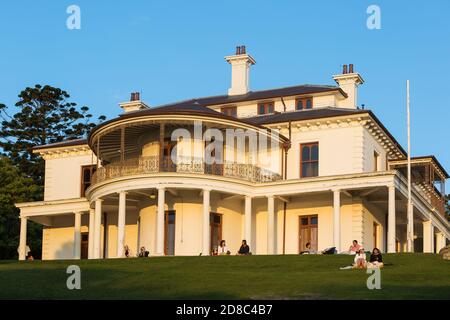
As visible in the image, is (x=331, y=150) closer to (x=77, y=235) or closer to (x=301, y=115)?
(x=301, y=115)

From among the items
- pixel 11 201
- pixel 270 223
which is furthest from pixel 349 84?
pixel 11 201

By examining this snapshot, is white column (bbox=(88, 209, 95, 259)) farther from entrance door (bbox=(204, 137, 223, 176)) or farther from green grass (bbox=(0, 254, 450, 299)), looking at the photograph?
green grass (bbox=(0, 254, 450, 299))

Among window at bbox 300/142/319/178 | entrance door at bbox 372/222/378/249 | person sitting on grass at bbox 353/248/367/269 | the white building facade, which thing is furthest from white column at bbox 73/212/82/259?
person sitting on grass at bbox 353/248/367/269

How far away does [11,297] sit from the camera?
27031mm

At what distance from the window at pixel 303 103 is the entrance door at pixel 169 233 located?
1119cm

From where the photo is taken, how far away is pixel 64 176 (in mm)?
58531

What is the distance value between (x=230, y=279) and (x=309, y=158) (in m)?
21.8

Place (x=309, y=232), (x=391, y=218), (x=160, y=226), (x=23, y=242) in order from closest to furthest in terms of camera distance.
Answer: (x=391, y=218) → (x=160, y=226) → (x=309, y=232) → (x=23, y=242)

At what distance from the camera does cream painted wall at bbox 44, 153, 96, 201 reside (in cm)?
5797

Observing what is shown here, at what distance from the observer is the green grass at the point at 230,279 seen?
87.4ft

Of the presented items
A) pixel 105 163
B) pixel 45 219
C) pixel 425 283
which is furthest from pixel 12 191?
pixel 425 283

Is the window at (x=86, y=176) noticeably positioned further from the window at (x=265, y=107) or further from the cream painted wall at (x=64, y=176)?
the window at (x=265, y=107)

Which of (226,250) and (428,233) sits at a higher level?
(428,233)

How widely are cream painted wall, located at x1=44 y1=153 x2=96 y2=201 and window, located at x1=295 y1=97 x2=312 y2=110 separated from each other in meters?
12.1
